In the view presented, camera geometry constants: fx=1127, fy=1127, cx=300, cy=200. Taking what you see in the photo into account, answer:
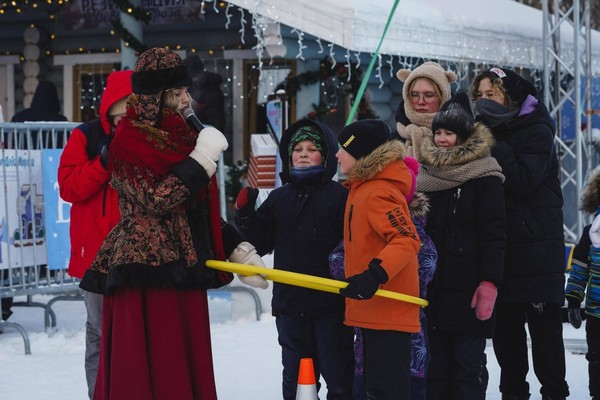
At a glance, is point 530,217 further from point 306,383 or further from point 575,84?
point 575,84

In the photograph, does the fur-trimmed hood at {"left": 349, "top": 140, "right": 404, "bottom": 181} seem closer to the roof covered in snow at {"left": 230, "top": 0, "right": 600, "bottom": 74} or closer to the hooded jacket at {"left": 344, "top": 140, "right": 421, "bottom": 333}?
the hooded jacket at {"left": 344, "top": 140, "right": 421, "bottom": 333}

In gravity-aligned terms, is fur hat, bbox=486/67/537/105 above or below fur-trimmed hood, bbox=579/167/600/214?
above

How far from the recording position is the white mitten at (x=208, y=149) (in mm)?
4383

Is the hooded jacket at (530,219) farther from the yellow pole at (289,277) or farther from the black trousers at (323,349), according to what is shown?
the yellow pole at (289,277)

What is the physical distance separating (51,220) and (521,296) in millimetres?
3785

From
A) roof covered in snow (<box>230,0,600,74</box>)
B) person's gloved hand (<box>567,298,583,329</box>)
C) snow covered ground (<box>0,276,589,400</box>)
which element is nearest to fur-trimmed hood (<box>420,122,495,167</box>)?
person's gloved hand (<box>567,298,583,329</box>)

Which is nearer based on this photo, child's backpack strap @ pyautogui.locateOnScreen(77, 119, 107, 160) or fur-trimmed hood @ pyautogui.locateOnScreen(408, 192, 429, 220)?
fur-trimmed hood @ pyautogui.locateOnScreen(408, 192, 429, 220)

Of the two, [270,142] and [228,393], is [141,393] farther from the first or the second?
[270,142]

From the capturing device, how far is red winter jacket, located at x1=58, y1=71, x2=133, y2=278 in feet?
18.1

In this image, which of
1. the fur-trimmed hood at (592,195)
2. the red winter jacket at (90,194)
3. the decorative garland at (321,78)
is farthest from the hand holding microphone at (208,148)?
the decorative garland at (321,78)

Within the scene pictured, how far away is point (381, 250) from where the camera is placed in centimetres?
475

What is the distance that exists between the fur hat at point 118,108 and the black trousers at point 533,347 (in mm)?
2179

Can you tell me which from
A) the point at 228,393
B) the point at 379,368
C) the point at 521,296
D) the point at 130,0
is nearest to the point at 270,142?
the point at 130,0

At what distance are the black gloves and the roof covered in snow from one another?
6.63 meters
